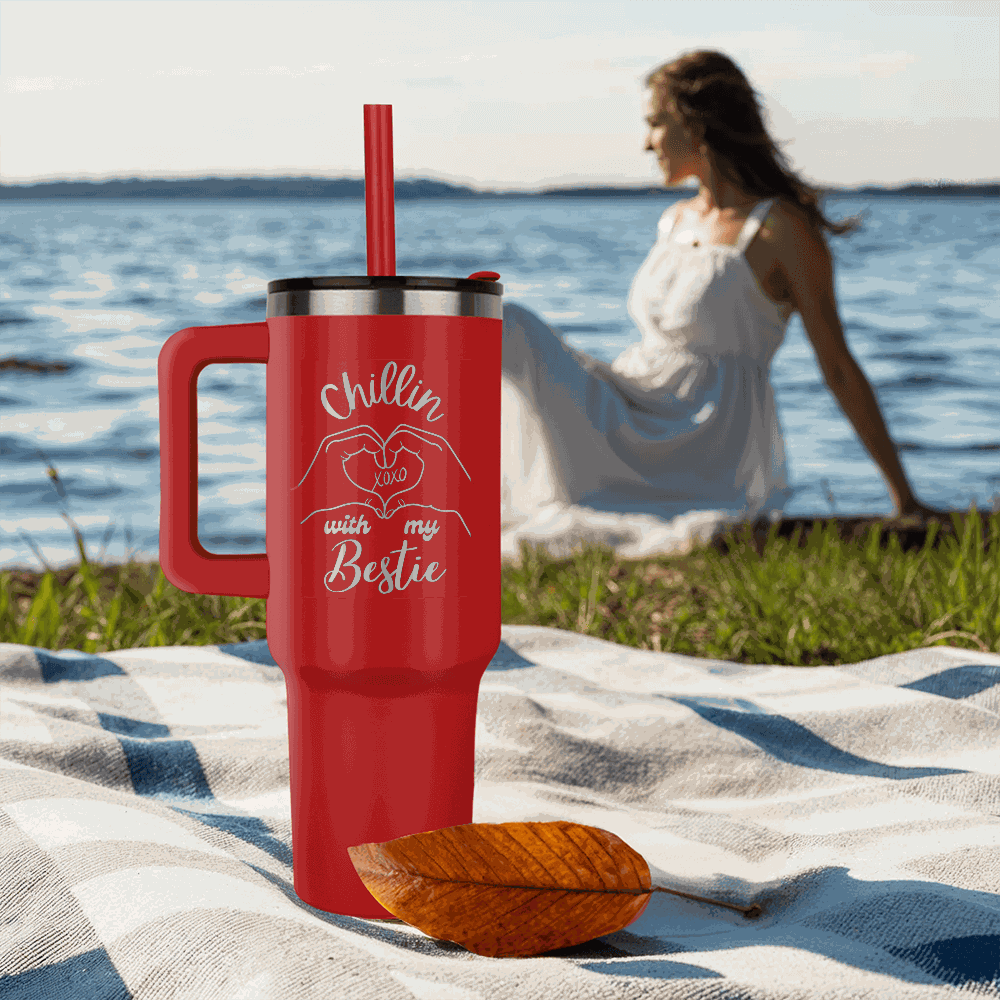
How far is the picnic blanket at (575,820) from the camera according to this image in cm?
74

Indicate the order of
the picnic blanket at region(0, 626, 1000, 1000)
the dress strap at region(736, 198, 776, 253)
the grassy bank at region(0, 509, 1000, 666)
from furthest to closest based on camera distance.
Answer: the dress strap at region(736, 198, 776, 253) → the grassy bank at region(0, 509, 1000, 666) → the picnic blanket at region(0, 626, 1000, 1000)

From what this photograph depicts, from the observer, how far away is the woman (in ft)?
12.3

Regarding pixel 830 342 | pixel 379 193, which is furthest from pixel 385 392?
pixel 830 342

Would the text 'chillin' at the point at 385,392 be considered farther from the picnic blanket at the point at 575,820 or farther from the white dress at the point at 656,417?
the white dress at the point at 656,417

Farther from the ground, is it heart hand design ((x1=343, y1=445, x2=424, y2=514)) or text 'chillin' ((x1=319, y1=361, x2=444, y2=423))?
text 'chillin' ((x1=319, y1=361, x2=444, y2=423))

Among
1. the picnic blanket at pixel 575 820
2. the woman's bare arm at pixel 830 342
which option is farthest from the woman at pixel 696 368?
the picnic blanket at pixel 575 820

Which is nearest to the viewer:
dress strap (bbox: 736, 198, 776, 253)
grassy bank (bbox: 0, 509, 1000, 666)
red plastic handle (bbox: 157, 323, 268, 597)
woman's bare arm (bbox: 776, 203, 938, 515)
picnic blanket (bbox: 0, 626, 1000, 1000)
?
picnic blanket (bbox: 0, 626, 1000, 1000)

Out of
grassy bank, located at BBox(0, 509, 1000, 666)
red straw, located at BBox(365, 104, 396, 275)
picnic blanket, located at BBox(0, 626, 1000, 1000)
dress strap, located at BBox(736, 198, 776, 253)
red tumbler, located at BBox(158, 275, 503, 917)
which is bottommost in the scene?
grassy bank, located at BBox(0, 509, 1000, 666)

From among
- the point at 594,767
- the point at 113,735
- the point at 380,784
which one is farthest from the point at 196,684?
the point at 380,784

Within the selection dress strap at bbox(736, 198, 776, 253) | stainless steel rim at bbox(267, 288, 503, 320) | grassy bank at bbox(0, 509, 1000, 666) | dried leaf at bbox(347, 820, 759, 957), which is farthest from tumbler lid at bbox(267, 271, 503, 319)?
dress strap at bbox(736, 198, 776, 253)

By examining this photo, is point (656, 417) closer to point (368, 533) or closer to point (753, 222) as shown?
point (753, 222)

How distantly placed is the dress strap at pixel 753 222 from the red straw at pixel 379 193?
3.35 meters

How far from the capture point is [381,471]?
83 cm

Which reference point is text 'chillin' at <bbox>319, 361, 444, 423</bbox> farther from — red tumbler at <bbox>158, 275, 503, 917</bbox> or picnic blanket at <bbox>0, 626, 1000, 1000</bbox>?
picnic blanket at <bbox>0, 626, 1000, 1000</bbox>
